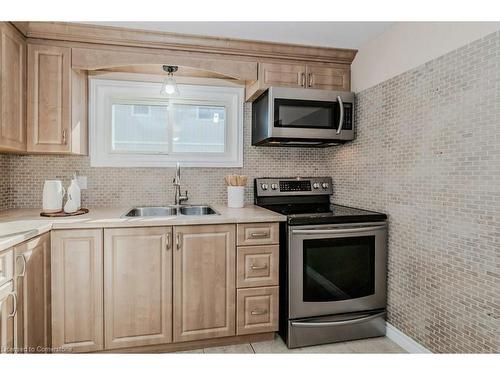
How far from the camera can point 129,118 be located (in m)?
2.62

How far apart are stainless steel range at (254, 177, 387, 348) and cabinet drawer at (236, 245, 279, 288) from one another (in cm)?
7

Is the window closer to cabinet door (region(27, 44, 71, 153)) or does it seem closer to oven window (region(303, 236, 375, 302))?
cabinet door (region(27, 44, 71, 153))

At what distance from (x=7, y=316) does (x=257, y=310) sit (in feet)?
4.47

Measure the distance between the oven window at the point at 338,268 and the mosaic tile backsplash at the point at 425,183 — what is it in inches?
7.0

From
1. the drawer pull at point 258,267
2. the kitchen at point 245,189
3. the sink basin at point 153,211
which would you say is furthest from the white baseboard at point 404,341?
the sink basin at point 153,211

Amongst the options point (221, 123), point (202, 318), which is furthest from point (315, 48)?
point (202, 318)

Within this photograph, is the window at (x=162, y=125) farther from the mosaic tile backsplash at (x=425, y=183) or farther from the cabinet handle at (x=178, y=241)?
the cabinet handle at (x=178, y=241)

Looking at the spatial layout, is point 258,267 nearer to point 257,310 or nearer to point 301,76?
point 257,310

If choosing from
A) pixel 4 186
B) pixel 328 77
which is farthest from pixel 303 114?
pixel 4 186

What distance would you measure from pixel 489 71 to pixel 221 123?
6.26ft

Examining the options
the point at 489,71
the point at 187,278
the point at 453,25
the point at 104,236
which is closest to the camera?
the point at 489,71

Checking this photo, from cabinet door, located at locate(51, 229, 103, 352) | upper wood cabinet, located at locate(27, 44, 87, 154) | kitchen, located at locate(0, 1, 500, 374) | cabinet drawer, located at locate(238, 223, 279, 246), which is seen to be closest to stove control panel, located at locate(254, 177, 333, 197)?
kitchen, located at locate(0, 1, 500, 374)

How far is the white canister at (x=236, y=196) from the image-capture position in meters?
2.53

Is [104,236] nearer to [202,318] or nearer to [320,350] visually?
[202,318]
